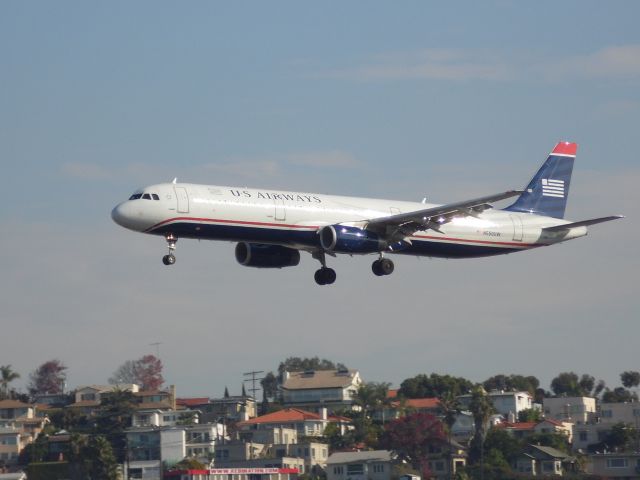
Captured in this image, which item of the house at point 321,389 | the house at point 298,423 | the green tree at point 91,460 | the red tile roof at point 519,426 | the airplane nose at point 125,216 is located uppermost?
the airplane nose at point 125,216

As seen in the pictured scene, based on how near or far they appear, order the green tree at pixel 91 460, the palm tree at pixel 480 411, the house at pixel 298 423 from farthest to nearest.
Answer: the house at pixel 298 423, the palm tree at pixel 480 411, the green tree at pixel 91 460

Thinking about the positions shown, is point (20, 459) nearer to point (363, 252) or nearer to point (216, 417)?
point (216, 417)

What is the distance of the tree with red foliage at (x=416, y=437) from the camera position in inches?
4983

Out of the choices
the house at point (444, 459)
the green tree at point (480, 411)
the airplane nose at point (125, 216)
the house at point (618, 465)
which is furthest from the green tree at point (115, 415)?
the airplane nose at point (125, 216)

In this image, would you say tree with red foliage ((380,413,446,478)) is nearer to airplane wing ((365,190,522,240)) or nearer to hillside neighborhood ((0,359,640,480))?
hillside neighborhood ((0,359,640,480))

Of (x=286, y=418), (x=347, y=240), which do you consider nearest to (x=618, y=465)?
(x=286, y=418)

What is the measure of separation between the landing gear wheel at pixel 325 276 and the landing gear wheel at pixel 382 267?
10.1 feet

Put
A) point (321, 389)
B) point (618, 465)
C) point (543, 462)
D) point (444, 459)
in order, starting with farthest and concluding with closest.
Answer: point (321, 389), point (444, 459), point (543, 462), point (618, 465)

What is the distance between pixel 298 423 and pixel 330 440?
25.2 ft

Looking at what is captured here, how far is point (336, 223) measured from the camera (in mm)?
71875

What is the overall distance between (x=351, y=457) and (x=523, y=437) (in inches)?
844

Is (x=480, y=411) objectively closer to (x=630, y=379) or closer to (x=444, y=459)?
(x=444, y=459)

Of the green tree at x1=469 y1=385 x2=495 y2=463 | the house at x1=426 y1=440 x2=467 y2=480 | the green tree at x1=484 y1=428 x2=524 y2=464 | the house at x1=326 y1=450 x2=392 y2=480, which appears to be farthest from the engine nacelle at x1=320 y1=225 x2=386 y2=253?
the green tree at x1=469 y1=385 x2=495 y2=463

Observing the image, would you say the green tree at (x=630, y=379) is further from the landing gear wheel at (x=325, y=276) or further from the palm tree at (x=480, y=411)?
the landing gear wheel at (x=325, y=276)
